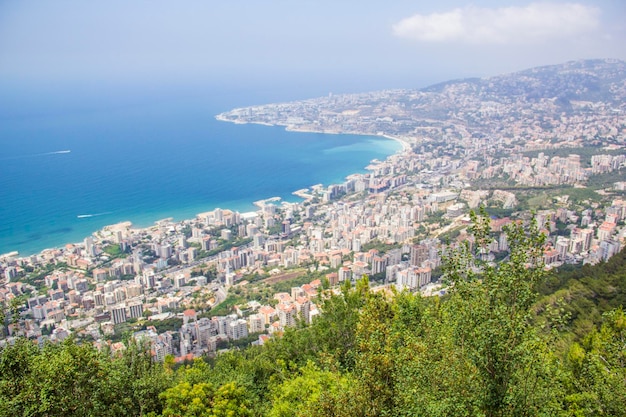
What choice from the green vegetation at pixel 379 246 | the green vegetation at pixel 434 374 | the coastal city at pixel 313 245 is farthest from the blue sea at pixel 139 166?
the green vegetation at pixel 434 374

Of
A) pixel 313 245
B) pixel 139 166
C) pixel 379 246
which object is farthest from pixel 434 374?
pixel 139 166

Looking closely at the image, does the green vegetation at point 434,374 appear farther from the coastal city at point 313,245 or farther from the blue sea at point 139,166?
the blue sea at point 139,166

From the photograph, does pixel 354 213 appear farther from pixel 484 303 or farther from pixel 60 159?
pixel 60 159

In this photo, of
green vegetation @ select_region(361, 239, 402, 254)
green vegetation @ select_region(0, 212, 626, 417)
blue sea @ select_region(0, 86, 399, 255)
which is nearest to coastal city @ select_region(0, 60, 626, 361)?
green vegetation @ select_region(361, 239, 402, 254)

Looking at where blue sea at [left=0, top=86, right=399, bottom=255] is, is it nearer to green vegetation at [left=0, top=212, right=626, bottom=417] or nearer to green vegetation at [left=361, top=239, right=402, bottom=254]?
green vegetation at [left=361, top=239, right=402, bottom=254]

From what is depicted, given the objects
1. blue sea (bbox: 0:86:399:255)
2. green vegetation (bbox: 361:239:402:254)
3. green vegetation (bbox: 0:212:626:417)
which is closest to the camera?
green vegetation (bbox: 0:212:626:417)
